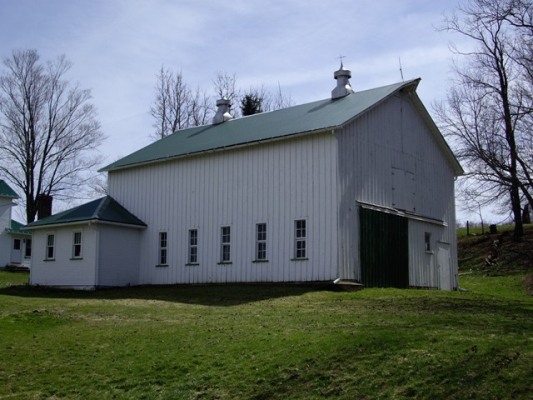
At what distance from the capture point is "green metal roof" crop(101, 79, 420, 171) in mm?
27531

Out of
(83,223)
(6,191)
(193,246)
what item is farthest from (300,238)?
(6,191)

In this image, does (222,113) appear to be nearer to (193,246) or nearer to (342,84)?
(342,84)

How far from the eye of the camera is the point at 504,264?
42062mm

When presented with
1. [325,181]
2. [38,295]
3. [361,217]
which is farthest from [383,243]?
[38,295]

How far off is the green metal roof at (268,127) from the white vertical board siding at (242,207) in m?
0.46

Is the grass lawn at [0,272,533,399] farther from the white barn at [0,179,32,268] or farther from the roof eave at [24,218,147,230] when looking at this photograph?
the white barn at [0,179,32,268]

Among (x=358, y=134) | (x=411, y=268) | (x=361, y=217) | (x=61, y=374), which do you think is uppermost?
(x=358, y=134)

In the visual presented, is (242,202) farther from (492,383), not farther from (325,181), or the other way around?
(492,383)

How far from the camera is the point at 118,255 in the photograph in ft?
106

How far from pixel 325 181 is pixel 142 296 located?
853 centimetres

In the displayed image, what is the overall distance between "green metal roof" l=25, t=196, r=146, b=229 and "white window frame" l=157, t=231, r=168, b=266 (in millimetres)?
1175

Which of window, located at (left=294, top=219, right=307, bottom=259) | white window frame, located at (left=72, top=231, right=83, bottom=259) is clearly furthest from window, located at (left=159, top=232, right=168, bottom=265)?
window, located at (left=294, top=219, right=307, bottom=259)

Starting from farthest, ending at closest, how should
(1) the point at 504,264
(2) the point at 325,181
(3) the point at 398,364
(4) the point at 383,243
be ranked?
(1) the point at 504,264 → (4) the point at 383,243 → (2) the point at 325,181 → (3) the point at 398,364

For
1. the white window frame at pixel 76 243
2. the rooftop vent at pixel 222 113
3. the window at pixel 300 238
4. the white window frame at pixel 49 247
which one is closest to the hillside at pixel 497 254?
the window at pixel 300 238
